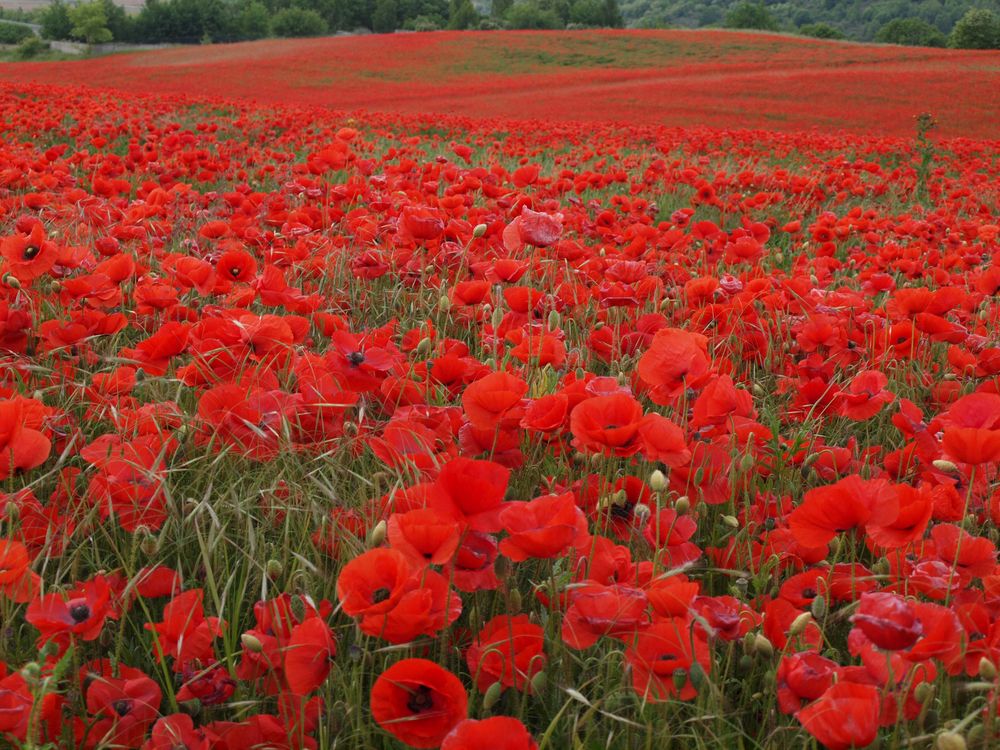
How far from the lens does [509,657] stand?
3.58 feet

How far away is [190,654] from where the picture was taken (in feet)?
3.60

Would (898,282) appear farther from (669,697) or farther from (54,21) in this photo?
(54,21)

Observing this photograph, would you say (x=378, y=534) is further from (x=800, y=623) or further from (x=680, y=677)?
(x=800, y=623)

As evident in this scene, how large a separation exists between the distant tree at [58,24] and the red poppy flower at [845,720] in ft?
220

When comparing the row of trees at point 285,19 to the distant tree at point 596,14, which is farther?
the distant tree at point 596,14

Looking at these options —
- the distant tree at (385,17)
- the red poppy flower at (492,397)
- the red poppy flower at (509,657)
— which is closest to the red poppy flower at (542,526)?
the red poppy flower at (509,657)

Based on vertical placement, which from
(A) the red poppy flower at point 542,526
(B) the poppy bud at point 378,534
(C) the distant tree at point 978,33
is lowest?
(B) the poppy bud at point 378,534

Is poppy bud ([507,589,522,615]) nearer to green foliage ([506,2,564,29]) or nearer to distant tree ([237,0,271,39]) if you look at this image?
green foliage ([506,2,564,29])

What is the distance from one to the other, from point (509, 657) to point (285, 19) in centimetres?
5979

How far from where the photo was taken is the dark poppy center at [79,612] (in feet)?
3.49

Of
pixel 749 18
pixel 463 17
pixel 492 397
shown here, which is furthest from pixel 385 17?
pixel 492 397

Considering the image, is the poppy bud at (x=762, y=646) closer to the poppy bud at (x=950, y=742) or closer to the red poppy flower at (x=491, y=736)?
the poppy bud at (x=950, y=742)

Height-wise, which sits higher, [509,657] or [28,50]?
[28,50]

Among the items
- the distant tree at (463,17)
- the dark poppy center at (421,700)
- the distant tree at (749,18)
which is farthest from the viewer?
the distant tree at (749,18)
